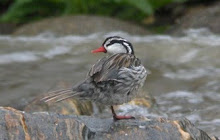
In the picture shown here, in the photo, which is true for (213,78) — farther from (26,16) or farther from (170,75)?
(26,16)

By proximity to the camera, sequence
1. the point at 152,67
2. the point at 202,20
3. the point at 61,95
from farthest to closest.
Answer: the point at 202,20 < the point at 152,67 < the point at 61,95

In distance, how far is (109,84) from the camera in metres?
5.71

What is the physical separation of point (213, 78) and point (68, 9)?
6.07 m

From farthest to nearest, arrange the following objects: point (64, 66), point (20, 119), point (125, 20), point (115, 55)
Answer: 1. point (125, 20)
2. point (64, 66)
3. point (115, 55)
4. point (20, 119)

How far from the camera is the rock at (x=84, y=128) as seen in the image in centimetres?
509

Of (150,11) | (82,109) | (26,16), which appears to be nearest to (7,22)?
(26,16)

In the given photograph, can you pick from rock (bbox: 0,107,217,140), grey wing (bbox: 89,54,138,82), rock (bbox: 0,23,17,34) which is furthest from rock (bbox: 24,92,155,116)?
rock (bbox: 0,23,17,34)

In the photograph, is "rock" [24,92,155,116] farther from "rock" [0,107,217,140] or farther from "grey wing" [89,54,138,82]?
"rock" [0,107,217,140]

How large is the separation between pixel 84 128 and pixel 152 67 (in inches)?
244

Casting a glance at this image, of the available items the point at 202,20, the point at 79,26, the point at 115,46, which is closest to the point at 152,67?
the point at 79,26

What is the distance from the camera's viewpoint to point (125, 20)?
15266 mm

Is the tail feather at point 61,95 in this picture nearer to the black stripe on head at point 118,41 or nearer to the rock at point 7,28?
the black stripe on head at point 118,41

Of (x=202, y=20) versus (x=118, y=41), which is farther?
(x=202, y=20)

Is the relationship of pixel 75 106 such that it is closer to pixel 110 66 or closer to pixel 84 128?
pixel 110 66
